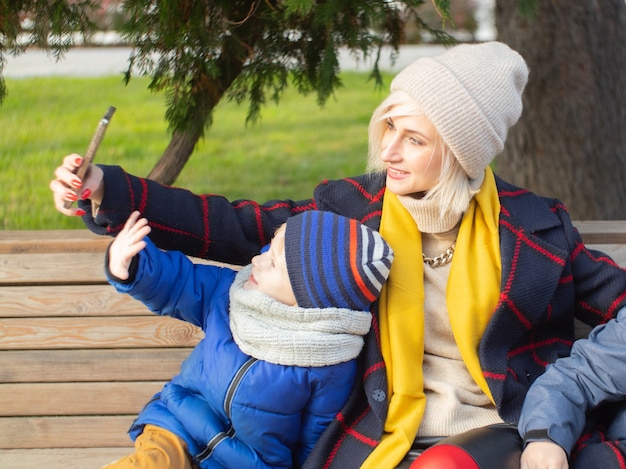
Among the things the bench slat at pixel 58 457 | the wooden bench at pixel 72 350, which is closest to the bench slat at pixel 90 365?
the wooden bench at pixel 72 350

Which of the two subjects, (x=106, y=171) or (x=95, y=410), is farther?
(x=95, y=410)

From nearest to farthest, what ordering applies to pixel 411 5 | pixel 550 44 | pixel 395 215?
pixel 395 215 < pixel 411 5 < pixel 550 44

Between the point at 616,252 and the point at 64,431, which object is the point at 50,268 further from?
the point at 616,252

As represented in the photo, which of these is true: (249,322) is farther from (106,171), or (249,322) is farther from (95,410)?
(95,410)

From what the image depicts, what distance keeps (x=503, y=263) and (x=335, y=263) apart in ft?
1.68

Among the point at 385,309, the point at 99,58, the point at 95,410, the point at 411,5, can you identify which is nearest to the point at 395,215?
the point at 385,309

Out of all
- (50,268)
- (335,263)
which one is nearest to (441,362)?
(335,263)

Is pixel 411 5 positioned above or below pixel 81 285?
above

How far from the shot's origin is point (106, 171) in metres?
2.38

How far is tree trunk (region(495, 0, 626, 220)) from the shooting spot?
395cm

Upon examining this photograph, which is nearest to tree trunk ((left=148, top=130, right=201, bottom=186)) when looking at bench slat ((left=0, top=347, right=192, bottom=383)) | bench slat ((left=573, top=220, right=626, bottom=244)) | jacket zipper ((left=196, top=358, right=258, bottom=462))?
bench slat ((left=0, top=347, right=192, bottom=383))

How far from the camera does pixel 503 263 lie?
2492 millimetres

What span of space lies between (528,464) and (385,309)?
58cm

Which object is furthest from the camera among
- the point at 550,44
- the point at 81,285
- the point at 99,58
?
the point at 99,58
